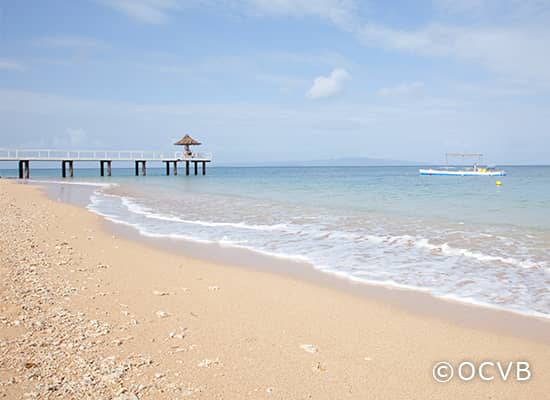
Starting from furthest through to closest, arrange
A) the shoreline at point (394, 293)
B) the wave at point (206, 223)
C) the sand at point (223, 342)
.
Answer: the wave at point (206, 223) → the shoreline at point (394, 293) → the sand at point (223, 342)

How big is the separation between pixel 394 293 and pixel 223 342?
8.65 ft

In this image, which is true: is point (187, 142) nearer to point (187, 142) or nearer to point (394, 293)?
point (187, 142)

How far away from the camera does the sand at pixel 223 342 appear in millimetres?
2930

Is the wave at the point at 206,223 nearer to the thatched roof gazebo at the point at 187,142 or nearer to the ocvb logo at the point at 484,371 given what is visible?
the ocvb logo at the point at 484,371

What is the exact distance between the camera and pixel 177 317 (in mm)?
4293

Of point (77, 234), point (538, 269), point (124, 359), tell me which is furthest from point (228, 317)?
point (77, 234)

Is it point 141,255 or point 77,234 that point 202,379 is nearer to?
point 141,255

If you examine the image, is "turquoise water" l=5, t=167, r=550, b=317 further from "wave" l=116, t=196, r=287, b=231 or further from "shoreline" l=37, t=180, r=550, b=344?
"shoreline" l=37, t=180, r=550, b=344

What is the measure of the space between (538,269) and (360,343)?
4487 mm

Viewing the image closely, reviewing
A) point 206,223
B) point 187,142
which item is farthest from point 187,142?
point 206,223

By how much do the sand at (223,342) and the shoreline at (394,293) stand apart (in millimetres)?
165

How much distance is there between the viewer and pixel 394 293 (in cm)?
539

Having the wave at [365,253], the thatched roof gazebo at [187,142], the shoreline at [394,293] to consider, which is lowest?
the shoreline at [394,293]

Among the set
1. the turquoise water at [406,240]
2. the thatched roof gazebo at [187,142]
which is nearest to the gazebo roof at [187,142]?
the thatched roof gazebo at [187,142]
